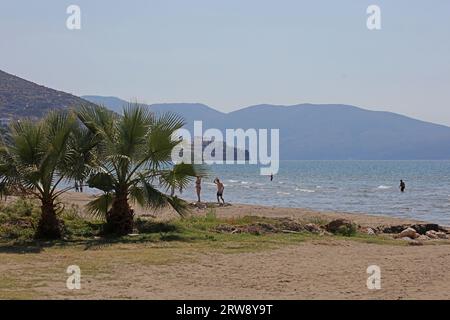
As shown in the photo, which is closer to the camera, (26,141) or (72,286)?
(72,286)

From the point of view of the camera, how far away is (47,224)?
15969 millimetres

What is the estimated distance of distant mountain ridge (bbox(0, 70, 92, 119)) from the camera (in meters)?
122

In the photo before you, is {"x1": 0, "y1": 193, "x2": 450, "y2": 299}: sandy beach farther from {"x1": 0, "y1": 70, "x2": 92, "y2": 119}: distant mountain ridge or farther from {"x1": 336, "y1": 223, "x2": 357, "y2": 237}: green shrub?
{"x1": 0, "y1": 70, "x2": 92, "y2": 119}: distant mountain ridge

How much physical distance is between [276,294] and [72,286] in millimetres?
3064

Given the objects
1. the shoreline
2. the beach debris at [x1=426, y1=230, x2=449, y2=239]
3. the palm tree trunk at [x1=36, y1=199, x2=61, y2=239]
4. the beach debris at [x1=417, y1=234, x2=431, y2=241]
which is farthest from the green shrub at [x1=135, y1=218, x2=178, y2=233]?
the beach debris at [x1=426, y1=230, x2=449, y2=239]

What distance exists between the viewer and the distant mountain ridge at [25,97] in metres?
122

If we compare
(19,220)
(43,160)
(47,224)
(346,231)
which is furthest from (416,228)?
(43,160)

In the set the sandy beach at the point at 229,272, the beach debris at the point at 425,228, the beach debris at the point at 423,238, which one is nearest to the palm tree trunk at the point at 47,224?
the sandy beach at the point at 229,272

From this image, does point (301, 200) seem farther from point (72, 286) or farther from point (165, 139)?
point (72, 286)

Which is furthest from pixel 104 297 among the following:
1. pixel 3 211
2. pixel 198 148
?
pixel 3 211

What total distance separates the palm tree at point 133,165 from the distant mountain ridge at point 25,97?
103359 millimetres

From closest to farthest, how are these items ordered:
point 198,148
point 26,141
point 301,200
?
point 26,141 → point 198,148 → point 301,200

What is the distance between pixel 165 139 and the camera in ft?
54.9

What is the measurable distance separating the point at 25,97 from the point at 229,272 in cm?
12822
